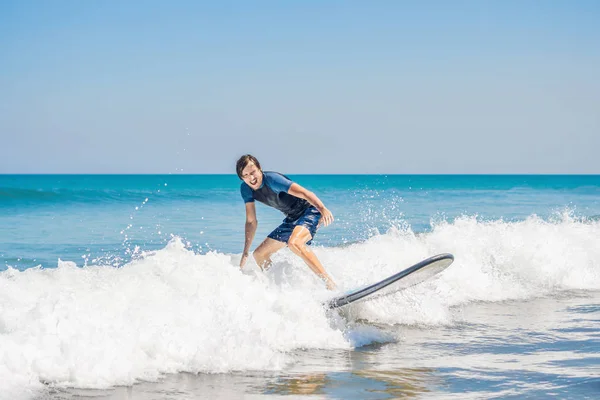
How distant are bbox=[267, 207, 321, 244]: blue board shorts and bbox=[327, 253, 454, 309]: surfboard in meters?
0.78

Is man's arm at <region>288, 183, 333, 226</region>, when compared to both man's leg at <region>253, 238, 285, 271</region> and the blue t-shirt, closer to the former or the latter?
the blue t-shirt

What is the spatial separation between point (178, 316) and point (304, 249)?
5.44 feet

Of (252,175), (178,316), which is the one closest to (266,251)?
→ (252,175)

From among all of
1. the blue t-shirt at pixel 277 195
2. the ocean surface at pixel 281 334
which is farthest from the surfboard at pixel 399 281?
the blue t-shirt at pixel 277 195

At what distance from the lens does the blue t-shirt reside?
7.35m

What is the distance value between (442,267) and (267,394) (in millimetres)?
2796

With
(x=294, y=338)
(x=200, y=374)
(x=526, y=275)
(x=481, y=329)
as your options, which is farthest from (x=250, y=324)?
(x=526, y=275)

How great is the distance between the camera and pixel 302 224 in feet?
24.9

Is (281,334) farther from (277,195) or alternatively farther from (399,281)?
(277,195)

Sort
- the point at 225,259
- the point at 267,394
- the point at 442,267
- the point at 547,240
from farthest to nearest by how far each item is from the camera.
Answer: the point at 547,240, the point at 225,259, the point at 442,267, the point at 267,394

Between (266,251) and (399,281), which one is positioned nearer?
(399,281)

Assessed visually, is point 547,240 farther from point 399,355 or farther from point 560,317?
point 399,355

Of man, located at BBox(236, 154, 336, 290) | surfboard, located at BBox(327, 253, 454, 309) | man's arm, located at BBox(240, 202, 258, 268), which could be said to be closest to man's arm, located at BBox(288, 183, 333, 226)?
man, located at BBox(236, 154, 336, 290)

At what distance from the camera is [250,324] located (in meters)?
6.52
